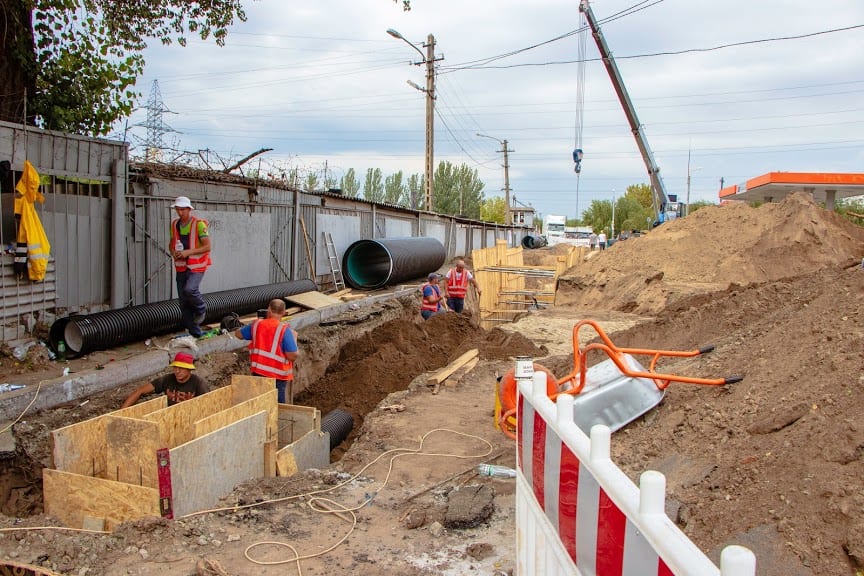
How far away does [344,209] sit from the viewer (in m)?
18.4

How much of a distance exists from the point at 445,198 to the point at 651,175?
4634 centimetres

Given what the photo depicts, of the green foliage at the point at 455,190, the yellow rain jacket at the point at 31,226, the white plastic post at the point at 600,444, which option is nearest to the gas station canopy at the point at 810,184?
the yellow rain jacket at the point at 31,226

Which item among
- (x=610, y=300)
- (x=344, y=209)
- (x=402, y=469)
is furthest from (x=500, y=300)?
(x=402, y=469)

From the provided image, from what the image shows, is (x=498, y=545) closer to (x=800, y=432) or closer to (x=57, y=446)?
(x=800, y=432)

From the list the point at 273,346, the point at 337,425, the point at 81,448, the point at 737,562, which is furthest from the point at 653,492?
the point at 337,425

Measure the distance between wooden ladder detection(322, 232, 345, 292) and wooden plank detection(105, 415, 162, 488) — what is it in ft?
39.1

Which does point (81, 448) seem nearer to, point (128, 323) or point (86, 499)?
point (86, 499)

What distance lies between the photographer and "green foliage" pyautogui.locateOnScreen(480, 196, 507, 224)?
88.2m

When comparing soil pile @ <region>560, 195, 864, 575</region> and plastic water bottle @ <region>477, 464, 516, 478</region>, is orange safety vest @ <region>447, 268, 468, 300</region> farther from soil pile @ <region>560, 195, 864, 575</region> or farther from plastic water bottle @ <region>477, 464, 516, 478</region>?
plastic water bottle @ <region>477, 464, 516, 478</region>

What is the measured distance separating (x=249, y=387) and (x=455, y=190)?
6870cm

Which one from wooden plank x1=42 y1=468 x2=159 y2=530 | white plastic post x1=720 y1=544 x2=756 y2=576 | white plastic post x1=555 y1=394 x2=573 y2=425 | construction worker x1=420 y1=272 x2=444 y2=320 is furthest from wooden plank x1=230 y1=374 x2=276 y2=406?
construction worker x1=420 y1=272 x2=444 y2=320

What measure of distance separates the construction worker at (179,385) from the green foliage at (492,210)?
268 feet

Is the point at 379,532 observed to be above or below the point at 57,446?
below

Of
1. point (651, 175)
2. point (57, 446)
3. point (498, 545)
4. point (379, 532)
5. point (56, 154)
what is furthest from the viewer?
point (651, 175)
